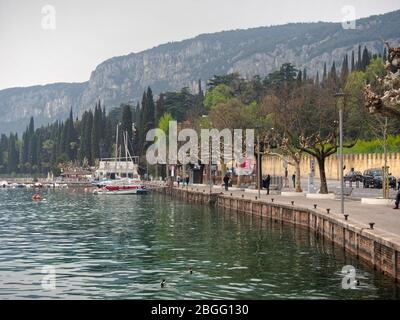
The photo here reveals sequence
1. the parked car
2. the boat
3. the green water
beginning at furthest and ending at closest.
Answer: the boat < the parked car < the green water

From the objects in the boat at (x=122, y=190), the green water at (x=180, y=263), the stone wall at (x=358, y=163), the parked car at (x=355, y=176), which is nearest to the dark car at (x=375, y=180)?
the stone wall at (x=358, y=163)

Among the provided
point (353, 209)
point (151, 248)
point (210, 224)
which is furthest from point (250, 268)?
point (210, 224)

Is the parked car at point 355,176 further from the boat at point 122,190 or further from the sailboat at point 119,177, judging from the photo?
the sailboat at point 119,177

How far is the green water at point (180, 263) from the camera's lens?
2181 cm

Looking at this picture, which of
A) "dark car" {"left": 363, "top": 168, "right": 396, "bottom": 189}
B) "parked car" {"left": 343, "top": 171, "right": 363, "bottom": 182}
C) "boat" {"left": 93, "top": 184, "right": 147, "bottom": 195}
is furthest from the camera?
"boat" {"left": 93, "top": 184, "right": 147, "bottom": 195}

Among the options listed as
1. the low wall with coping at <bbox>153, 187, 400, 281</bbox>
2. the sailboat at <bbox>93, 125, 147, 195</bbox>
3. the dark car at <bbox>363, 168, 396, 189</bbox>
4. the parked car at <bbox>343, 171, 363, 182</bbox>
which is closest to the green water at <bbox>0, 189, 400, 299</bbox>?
the low wall with coping at <bbox>153, 187, 400, 281</bbox>

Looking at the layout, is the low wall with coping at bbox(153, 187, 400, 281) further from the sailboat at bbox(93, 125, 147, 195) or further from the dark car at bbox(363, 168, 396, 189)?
the sailboat at bbox(93, 125, 147, 195)

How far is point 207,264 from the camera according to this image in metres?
27.8

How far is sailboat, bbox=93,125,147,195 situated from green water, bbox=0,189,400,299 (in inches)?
2613

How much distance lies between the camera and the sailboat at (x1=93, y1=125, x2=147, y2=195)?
115 metres

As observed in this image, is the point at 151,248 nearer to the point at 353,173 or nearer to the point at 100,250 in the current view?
the point at 100,250

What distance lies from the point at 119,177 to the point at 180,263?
13063 cm

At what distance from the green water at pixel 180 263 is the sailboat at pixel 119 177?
66.4 meters

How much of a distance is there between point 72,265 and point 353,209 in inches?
696
